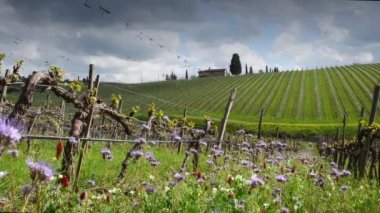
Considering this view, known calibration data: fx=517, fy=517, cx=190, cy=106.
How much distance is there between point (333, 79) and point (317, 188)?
8864 cm

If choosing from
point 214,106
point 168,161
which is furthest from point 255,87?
point 168,161

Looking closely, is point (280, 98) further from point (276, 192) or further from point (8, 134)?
point (8, 134)

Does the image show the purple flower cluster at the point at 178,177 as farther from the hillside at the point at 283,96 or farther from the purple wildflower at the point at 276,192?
the hillside at the point at 283,96

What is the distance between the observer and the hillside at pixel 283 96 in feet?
222

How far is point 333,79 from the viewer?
92.9 metres

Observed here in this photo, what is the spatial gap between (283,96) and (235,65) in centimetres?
8760

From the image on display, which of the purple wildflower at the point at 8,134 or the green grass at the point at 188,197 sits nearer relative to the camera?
the purple wildflower at the point at 8,134

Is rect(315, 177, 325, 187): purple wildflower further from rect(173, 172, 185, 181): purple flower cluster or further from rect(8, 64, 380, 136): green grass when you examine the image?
rect(8, 64, 380, 136): green grass

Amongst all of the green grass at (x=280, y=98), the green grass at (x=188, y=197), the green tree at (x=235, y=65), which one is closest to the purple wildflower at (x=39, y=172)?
the green grass at (x=188, y=197)

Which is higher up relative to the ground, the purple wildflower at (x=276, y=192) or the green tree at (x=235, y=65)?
the green tree at (x=235, y=65)

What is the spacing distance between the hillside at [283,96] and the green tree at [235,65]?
179ft

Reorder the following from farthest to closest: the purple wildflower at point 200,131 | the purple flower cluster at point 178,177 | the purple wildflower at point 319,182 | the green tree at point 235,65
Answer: the green tree at point 235,65 < the purple wildflower at point 200,131 < the purple wildflower at point 319,182 < the purple flower cluster at point 178,177

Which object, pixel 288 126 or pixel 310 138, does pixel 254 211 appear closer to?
pixel 310 138

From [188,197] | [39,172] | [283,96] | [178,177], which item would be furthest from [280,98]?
[39,172]
